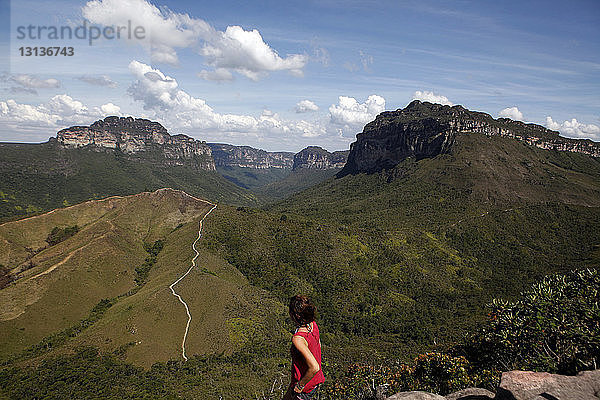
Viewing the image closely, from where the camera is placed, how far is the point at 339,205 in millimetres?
173625

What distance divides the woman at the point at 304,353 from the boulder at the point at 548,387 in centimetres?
836

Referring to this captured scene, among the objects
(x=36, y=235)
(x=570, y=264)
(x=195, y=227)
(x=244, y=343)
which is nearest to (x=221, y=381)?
(x=244, y=343)

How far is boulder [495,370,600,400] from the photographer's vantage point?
10.7 meters

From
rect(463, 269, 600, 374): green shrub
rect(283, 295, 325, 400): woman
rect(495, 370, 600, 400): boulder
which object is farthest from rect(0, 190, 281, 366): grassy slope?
rect(283, 295, 325, 400): woman

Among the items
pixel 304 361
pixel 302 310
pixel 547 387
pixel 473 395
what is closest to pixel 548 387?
pixel 547 387

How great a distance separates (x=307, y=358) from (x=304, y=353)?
13 centimetres

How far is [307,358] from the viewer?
723 centimetres

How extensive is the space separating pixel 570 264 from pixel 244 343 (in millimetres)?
101662

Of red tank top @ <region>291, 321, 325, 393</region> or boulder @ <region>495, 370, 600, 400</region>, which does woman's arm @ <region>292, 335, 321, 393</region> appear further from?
boulder @ <region>495, 370, 600, 400</region>

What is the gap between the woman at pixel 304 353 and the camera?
286 inches

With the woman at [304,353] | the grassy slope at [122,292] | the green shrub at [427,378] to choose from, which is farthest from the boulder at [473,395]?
the grassy slope at [122,292]

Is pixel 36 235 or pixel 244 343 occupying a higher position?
pixel 36 235

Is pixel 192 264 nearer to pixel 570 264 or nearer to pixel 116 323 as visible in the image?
pixel 116 323

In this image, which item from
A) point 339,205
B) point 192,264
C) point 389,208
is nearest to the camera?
point 192,264
